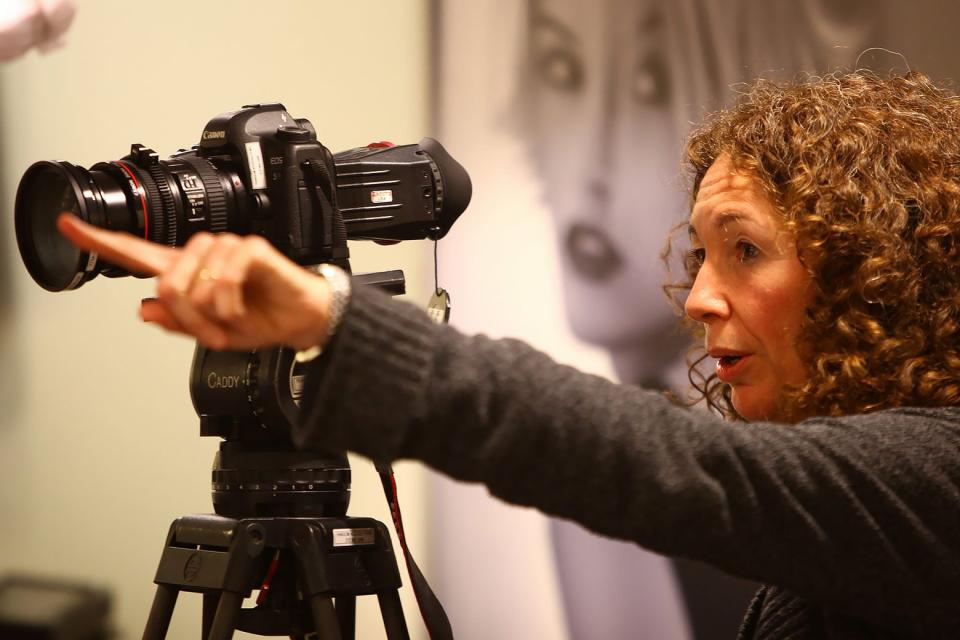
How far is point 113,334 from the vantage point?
1816 millimetres

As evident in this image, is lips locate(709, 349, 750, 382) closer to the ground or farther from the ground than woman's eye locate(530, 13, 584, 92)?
closer to the ground

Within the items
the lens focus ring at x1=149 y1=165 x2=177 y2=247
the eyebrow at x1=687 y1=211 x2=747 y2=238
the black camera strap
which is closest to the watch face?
the black camera strap

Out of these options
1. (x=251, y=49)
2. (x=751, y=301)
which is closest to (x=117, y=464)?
(x=251, y=49)

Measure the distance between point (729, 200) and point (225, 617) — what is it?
2.20ft

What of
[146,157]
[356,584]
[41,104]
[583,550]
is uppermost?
[41,104]

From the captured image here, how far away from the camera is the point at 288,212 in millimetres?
1200

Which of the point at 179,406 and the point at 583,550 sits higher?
→ the point at 179,406

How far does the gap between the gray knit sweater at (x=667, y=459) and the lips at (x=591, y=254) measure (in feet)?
4.03

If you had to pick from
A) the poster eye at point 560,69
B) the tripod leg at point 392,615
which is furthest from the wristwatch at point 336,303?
the poster eye at point 560,69

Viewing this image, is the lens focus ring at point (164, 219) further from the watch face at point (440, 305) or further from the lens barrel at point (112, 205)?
the watch face at point (440, 305)

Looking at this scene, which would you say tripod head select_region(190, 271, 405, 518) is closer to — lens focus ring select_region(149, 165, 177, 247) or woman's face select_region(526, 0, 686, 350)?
lens focus ring select_region(149, 165, 177, 247)

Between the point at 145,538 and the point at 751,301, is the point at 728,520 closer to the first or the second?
the point at 751,301

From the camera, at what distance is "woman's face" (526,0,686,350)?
1976 millimetres

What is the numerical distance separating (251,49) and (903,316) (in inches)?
52.8
